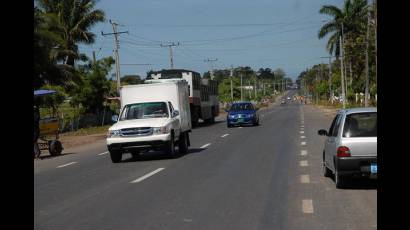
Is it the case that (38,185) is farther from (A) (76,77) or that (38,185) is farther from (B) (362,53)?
(B) (362,53)

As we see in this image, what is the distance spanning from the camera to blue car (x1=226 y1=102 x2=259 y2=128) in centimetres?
4141

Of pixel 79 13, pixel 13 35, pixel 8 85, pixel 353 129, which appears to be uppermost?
pixel 79 13

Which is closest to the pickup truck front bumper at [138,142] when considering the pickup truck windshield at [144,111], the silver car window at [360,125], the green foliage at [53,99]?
the pickup truck windshield at [144,111]

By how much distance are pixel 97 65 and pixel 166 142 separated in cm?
3219

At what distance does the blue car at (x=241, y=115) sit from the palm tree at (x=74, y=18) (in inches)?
860

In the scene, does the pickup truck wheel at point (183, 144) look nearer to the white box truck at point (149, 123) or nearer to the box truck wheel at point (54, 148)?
the white box truck at point (149, 123)

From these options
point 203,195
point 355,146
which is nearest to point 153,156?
point 203,195

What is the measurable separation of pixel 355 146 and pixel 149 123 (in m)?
8.87

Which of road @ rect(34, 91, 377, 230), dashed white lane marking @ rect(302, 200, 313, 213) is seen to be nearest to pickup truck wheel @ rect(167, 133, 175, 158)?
road @ rect(34, 91, 377, 230)

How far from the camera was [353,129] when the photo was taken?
12.2 meters

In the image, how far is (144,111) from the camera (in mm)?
20938

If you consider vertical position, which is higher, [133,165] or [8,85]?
[8,85]
